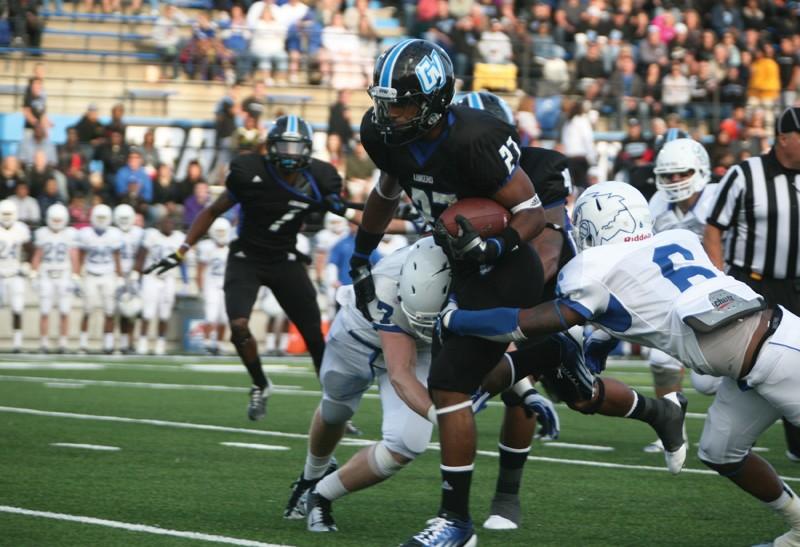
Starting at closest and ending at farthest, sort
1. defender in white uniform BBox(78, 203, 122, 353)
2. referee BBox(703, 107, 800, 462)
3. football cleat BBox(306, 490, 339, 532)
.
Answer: football cleat BBox(306, 490, 339, 532) → referee BBox(703, 107, 800, 462) → defender in white uniform BBox(78, 203, 122, 353)

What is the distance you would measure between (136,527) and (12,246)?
10.6m

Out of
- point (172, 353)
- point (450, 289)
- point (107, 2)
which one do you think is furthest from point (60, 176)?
point (450, 289)

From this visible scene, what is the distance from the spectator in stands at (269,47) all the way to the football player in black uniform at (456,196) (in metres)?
12.8

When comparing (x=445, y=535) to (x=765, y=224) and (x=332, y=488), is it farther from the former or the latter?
(x=765, y=224)

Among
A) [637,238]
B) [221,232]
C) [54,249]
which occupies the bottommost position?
[54,249]

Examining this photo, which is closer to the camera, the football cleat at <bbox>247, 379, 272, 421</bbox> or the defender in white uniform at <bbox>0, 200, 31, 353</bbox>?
the football cleat at <bbox>247, 379, 272, 421</bbox>

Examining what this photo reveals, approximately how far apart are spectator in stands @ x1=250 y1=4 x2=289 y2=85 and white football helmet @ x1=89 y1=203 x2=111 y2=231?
3078 mm

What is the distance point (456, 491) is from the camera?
4.53 metres

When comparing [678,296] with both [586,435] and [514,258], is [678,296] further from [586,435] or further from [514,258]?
[586,435]

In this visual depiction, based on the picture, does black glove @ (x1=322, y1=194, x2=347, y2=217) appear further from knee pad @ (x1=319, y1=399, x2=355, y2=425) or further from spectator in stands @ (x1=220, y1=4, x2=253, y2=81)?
spectator in stands @ (x1=220, y1=4, x2=253, y2=81)

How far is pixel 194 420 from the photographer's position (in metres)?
8.79

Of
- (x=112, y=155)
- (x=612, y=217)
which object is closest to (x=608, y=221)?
(x=612, y=217)

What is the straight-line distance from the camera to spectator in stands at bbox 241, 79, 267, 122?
52.2ft

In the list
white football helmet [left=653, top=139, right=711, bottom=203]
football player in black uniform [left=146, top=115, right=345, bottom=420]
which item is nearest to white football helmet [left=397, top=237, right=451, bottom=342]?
white football helmet [left=653, top=139, right=711, bottom=203]
